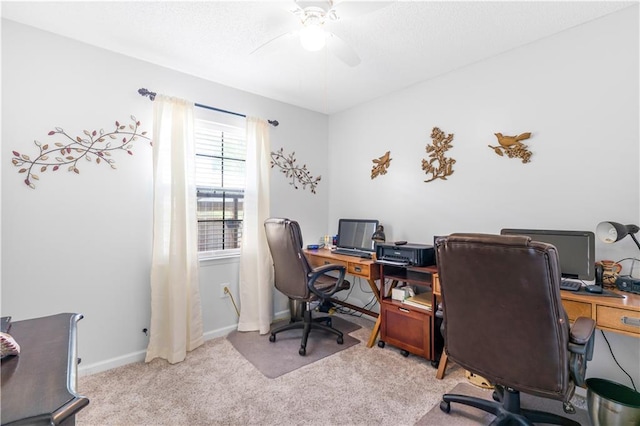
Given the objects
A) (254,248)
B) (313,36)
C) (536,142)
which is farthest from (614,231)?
(254,248)

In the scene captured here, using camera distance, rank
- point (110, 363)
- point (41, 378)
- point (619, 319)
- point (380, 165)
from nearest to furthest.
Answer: point (41, 378), point (619, 319), point (110, 363), point (380, 165)

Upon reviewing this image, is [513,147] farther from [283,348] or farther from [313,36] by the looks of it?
[283,348]

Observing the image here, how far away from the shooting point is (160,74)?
2.47m

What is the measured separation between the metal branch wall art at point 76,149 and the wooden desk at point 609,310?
9.96 feet

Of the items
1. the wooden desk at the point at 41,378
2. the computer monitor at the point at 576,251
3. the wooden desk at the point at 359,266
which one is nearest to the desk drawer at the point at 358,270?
the wooden desk at the point at 359,266

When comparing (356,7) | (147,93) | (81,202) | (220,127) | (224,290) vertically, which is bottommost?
A: (224,290)

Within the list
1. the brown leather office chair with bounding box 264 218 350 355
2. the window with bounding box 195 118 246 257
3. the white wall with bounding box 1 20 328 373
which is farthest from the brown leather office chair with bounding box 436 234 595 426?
the white wall with bounding box 1 20 328 373

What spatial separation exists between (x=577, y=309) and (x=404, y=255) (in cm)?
109

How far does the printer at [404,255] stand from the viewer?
92.6 inches

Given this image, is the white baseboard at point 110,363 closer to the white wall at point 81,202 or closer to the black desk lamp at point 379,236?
the white wall at point 81,202

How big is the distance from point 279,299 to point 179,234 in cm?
135

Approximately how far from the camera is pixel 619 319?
4.76 feet

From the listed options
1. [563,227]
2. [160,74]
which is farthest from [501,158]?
[160,74]

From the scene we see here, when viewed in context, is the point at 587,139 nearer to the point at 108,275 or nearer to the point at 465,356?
the point at 465,356
